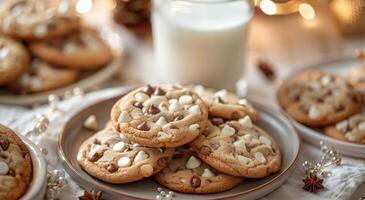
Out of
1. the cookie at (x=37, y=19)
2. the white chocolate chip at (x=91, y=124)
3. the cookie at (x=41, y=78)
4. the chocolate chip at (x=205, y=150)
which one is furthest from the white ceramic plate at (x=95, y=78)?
the chocolate chip at (x=205, y=150)

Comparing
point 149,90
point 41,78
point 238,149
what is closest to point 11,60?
point 41,78

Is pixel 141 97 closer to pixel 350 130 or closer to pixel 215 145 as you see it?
pixel 215 145

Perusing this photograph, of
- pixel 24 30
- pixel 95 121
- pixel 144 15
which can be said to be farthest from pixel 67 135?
pixel 144 15

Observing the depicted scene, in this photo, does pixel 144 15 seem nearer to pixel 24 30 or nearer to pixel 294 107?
pixel 24 30

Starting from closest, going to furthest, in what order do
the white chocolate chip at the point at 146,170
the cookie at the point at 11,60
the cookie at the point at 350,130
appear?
1. the white chocolate chip at the point at 146,170
2. the cookie at the point at 350,130
3. the cookie at the point at 11,60

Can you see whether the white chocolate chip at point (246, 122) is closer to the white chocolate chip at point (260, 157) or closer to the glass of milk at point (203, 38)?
the white chocolate chip at point (260, 157)

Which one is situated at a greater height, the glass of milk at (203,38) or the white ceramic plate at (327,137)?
the glass of milk at (203,38)
